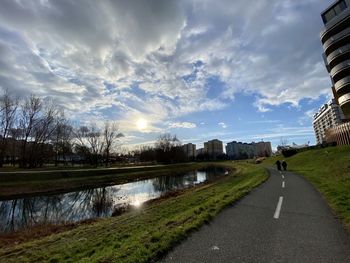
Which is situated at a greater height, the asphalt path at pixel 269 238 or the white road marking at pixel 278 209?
the white road marking at pixel 278 209

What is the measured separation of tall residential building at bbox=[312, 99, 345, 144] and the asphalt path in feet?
405

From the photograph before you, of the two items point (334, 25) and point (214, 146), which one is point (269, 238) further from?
point (214, 146)

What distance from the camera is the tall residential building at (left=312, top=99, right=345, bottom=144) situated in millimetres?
123606

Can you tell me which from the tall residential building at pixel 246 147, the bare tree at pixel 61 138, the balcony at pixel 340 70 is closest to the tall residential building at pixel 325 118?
the tall residential building at pixel 246 147

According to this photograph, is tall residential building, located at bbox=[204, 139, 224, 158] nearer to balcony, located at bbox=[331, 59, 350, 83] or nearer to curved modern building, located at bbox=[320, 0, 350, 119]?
balcony, located at bbox=[331, 59, 350, 83]

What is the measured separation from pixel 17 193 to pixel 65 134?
5671 centimetres

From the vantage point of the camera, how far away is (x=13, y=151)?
211 feet

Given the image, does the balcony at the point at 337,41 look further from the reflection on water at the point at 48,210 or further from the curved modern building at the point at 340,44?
the reflection on water at the point at 48,210

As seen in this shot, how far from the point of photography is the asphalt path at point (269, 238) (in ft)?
18.4

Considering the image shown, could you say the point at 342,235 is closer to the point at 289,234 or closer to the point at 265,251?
the point at 289,234

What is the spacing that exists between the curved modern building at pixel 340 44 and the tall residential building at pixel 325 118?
74751 millimetres

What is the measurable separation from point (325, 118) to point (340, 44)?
365 feet

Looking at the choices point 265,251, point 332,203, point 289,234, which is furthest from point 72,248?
point 332,203

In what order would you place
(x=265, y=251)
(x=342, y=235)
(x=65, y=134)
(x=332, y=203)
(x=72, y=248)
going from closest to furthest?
(x=265, y=251) → (x=342, y=235) → (x=72, y=248) → (x=332, y=203) → (x=65, y=134)
